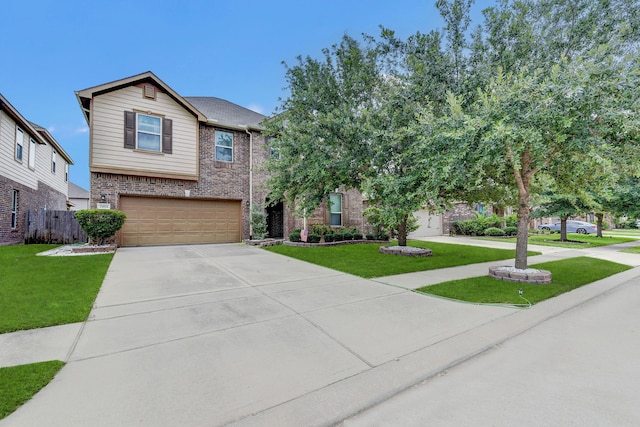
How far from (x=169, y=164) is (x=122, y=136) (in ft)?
6.07

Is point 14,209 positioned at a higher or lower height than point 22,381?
higher

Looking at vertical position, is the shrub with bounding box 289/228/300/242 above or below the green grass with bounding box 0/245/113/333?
above

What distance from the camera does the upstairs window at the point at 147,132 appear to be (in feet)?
36.3

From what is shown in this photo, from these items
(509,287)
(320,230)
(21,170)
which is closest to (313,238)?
(320,230)

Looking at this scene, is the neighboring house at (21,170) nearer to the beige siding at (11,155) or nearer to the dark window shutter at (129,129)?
the beige siding at (11,155)

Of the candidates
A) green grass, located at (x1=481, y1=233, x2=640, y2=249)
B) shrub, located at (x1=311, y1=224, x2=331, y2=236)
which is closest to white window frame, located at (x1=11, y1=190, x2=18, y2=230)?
shrub, located at (x1=311, y1=224, x2=331, y2=236)

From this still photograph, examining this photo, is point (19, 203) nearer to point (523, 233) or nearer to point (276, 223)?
point (276, 223)

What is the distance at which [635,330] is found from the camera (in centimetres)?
370

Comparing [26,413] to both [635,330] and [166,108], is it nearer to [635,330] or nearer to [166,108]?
[635,330]

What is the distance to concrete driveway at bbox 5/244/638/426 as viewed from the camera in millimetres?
2027

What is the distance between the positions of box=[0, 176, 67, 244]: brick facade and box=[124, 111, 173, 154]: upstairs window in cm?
493

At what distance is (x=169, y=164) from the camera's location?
1173 centimetres

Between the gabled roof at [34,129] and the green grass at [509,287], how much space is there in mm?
15613

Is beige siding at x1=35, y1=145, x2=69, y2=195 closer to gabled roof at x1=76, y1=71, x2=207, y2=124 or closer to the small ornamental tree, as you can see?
gabled roof at x1=76, y1=71, x2=207, y2=124
